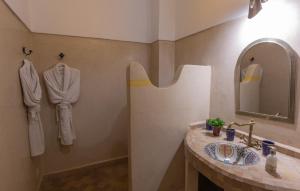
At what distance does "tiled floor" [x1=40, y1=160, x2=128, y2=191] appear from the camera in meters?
2.11

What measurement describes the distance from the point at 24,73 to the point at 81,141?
1.30 metres

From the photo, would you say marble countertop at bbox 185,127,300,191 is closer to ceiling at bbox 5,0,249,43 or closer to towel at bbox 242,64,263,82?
towel at bbox 242,64,263,82

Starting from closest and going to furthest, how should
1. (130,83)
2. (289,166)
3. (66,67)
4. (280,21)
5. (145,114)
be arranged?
(289,166) < (280,21) < (130,83) < (145,114) < (66,67)

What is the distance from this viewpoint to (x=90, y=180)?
7.42 feet

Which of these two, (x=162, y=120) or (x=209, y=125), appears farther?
(x=209, y=125)

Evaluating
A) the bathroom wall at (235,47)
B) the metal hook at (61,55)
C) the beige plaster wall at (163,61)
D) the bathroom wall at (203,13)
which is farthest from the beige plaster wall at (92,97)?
the bathroom wall at (235,47)

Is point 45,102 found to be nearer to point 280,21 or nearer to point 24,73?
point 24,73

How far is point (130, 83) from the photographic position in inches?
56.3

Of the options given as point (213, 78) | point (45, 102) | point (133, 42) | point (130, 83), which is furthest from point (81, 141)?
point (213, 78)

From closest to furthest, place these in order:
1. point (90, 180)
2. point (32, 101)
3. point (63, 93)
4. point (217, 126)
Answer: point (32, 101), point (217, 126), point (63, 93), point (90, 180)

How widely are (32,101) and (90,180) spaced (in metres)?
1.34

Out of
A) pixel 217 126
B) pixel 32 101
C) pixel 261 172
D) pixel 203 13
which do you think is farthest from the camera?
pixel 203 13

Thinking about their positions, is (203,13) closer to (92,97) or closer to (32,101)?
(92,97)

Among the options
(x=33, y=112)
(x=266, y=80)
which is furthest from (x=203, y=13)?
(x=33, y=112)
